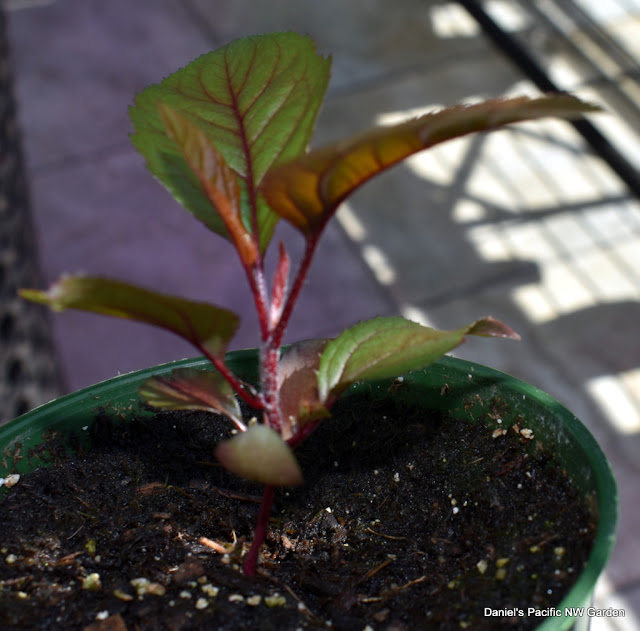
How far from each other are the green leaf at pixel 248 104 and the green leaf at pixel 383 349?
0.33 feet

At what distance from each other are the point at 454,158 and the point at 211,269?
79 cm

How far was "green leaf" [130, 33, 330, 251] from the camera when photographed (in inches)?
20.2

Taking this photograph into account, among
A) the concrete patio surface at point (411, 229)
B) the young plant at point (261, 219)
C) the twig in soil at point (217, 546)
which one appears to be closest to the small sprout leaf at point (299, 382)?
the young plant at point (261, 219)

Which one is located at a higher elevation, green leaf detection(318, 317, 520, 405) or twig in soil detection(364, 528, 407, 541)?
green leaf detection(318, 317, 520, 405)

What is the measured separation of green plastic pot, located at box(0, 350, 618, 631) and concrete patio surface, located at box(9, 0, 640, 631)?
867mm

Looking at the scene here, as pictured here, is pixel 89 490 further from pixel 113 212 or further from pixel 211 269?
pixel 113 212

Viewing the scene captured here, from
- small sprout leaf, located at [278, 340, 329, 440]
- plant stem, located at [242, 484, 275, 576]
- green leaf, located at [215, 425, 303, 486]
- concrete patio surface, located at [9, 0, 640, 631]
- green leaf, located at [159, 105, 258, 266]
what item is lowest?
concrete patio surface, located at [9, 0, 640, 631]

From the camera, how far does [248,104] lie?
1.71 ft

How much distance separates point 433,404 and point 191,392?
205mm

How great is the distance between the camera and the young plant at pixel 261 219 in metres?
0.43

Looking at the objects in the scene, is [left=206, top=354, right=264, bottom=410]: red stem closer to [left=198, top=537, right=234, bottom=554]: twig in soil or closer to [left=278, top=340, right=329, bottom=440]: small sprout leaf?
[left=278, top=340, right=329, bottom=440]: small sprout leaf

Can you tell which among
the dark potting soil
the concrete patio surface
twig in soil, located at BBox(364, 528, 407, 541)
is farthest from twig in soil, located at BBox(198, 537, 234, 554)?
the concrete patio surface

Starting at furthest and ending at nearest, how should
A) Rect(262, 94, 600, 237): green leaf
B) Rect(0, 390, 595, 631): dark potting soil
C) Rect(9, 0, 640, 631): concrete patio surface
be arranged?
Rect(9, 0, 640, 631): concrete patio surface
Rect(0, 390, 595, 631): dark potting soil
Rect(262, 94, 600, 237): green leaf

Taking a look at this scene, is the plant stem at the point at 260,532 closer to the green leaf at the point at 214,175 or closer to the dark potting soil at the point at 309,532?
the dark potting soil at the point at 309,532
